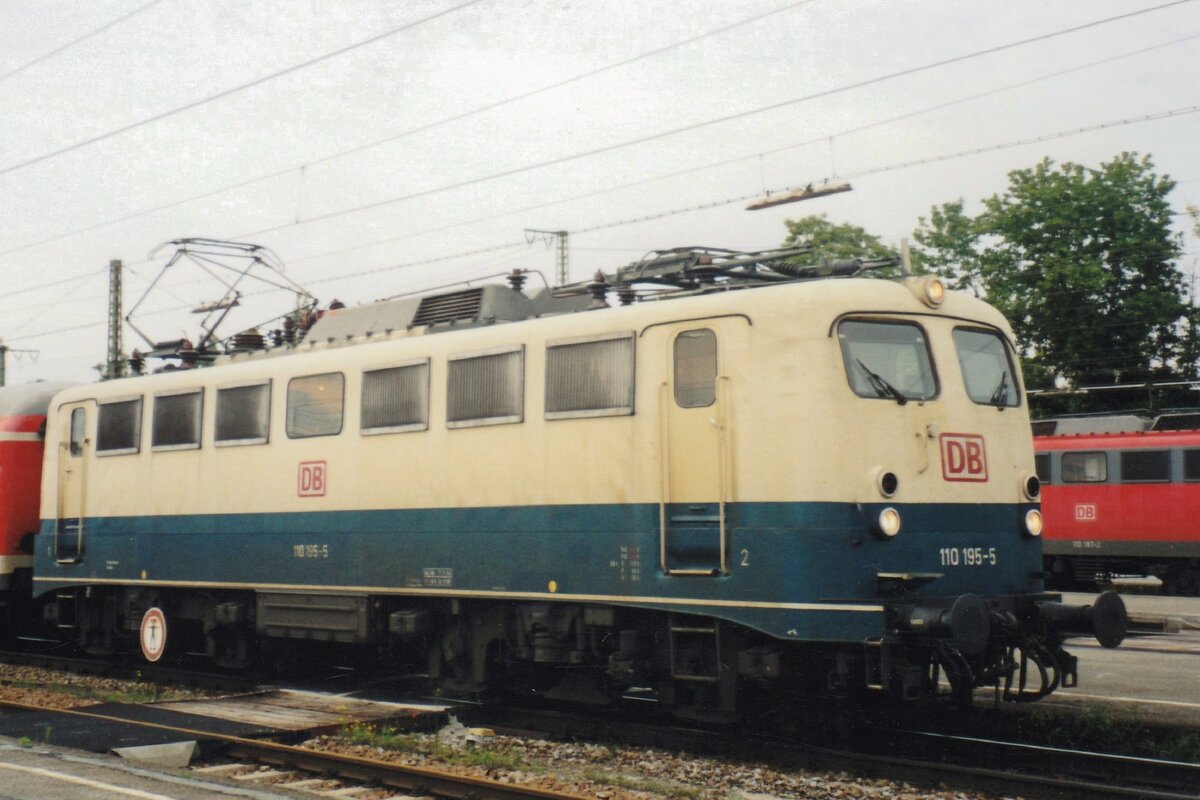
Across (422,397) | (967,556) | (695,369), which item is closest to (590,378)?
(695,369)

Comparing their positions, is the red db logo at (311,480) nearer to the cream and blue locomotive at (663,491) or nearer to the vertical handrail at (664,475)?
the cream and blue locomotive at (663,491)

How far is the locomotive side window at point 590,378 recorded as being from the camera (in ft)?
35.7

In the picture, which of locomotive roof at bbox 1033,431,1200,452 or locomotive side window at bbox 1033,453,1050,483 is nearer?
locomotive roof at bbox 1033,431,1200,452

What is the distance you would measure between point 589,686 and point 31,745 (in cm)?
465

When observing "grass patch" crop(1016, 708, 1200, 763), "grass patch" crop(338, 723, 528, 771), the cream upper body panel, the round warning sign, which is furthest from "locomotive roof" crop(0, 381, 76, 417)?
"grass patch" crop(1016, 708, 1200, 763)

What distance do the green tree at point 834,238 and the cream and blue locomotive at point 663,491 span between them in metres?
31.4

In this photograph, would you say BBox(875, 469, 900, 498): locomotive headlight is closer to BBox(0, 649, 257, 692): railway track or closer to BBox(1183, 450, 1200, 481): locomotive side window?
BBox(0, 649, 257, 692): railway track

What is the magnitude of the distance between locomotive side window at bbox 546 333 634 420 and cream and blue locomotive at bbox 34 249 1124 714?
21 mm

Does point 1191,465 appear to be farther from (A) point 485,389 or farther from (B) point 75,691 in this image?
(B) point 75,691

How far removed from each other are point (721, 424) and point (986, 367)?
251 centimetres

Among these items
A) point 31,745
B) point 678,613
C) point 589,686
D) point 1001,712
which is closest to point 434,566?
point 589,686

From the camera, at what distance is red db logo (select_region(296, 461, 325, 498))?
13.5 meters

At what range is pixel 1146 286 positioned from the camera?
129 feet

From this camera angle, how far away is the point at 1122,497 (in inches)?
1054
